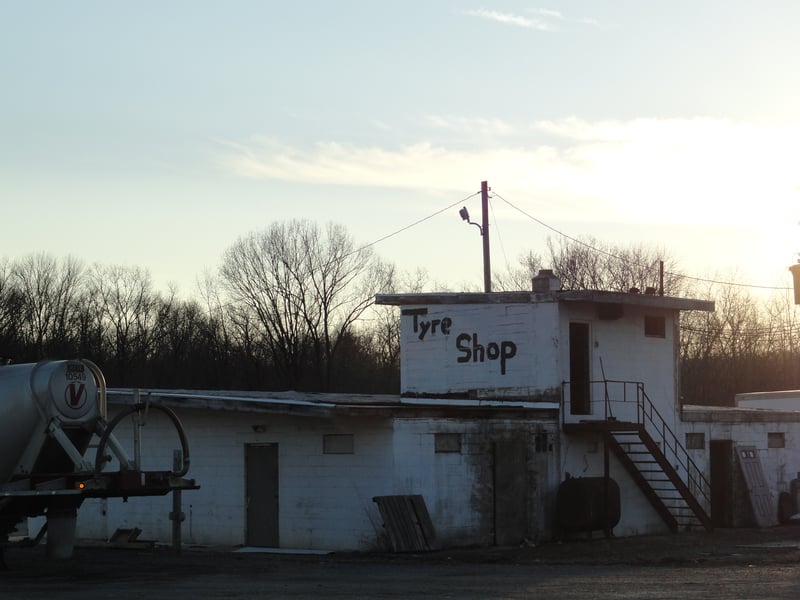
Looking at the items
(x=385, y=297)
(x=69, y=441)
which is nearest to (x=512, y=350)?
(x=385, y=297)

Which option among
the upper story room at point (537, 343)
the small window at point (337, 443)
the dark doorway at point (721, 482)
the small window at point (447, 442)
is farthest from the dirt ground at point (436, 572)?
the dark doorway at point (721, 482)

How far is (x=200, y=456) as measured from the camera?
27938 mm

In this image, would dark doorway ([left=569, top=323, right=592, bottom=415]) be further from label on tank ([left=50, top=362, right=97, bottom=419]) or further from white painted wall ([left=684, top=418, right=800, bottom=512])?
label on tank ([left=50, top=362, right=97, bottom=419])

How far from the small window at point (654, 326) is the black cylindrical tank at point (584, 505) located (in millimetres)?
5057

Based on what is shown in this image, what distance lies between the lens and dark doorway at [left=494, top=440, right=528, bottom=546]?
26.8 metres

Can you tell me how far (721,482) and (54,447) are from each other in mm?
19771

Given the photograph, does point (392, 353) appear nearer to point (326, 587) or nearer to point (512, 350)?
point (512, 350)

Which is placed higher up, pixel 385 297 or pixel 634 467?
pixel 385 297

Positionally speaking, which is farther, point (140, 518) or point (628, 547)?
point (140, 518)

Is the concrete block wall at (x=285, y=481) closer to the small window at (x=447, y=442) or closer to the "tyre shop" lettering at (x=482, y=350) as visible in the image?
the small window at (x=447, y=442)

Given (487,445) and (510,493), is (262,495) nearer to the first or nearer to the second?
(487,445)

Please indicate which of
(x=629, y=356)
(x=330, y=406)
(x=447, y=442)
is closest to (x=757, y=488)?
(x=629, y=356)

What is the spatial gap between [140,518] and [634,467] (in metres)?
11.5

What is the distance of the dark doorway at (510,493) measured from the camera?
26.8 meters
